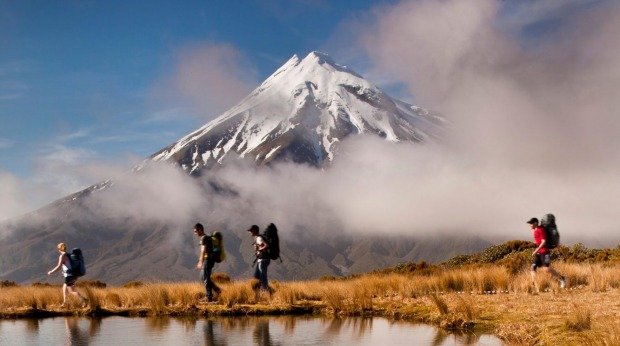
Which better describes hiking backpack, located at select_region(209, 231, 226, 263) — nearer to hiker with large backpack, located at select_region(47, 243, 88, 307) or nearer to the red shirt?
hiker with large backpack, located at select_region(47, 243, 88, 307)

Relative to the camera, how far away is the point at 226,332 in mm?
16031

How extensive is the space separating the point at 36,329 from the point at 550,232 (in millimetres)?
14808

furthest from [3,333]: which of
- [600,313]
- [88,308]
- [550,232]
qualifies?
[550,232]

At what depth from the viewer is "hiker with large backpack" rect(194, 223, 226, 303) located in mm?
21062

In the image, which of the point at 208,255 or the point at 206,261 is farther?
the point at 208,255

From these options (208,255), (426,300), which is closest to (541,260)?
(426,300)

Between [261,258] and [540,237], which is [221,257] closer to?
[261,258]

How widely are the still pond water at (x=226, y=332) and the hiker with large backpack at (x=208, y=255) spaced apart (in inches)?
94.0

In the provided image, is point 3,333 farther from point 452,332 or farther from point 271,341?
point 452,332

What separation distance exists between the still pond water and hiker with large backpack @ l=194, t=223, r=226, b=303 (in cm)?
239

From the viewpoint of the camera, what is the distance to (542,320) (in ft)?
50.2

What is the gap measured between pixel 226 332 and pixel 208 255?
18.0 ft

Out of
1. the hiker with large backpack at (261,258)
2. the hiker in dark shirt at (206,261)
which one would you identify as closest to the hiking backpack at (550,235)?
the hiker with large backpack at (261,258)

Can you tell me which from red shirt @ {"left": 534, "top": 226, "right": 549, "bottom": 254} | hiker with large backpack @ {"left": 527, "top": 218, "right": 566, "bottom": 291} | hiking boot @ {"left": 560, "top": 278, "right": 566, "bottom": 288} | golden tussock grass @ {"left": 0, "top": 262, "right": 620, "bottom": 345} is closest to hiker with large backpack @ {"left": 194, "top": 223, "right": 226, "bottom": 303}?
golden tussock grass @ {"left": 0, "top": 262, "right": 620, "bottom": 345}
